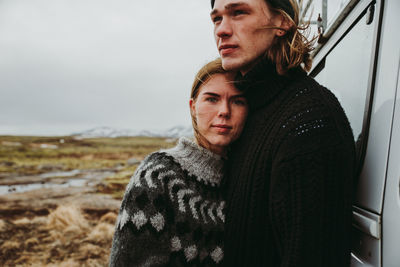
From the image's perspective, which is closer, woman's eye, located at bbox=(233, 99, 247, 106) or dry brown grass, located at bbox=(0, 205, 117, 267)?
woman's eye, located at bbox=(233, 99, 247, 106)

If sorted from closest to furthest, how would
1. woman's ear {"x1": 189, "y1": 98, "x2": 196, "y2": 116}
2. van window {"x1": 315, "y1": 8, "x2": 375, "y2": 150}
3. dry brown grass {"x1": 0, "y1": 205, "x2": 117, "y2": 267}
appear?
van window {"x1": 315, "y1": 8, "x2": 375, "y2": 150}, woman's ear {"x1": 189, "y1": 98, "x2": 196, "y2": 116}, dry brown grass {"x1": 0, "y1": 205, "x2": 117, "y2": 267}

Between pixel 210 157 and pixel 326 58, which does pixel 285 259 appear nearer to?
pixel 210 157

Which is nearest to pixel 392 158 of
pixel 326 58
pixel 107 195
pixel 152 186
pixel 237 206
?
pixel 237 206

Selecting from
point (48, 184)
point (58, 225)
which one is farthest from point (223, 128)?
point (48, 184)

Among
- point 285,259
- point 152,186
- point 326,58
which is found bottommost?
point 285,259

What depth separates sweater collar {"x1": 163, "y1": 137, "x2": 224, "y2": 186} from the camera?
1.48m

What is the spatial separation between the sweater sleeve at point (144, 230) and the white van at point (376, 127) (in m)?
0.74

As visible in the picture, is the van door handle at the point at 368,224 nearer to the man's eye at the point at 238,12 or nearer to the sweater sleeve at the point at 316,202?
the sweater sleeve at the point at 316,202

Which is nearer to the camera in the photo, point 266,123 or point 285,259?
point 285,259

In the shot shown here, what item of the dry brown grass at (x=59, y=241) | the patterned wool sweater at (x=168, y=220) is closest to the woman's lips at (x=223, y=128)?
the patterned wool sweater at (x=168, y=220)

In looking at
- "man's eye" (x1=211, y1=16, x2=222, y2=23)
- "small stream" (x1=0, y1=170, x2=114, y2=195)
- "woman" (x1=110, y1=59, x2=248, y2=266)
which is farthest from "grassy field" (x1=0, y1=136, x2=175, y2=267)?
"small stream" (x1=0, y1=170, x2=114, y2=195)

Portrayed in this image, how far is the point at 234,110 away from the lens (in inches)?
60.2

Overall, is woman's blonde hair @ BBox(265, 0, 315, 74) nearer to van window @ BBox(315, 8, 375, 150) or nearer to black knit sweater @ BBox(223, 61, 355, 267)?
black knit sweater @ BBox(223, 61, 355, 267)

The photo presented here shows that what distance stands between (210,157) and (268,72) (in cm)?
52
